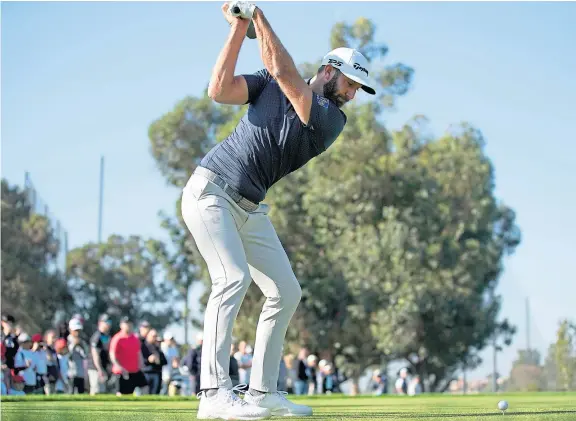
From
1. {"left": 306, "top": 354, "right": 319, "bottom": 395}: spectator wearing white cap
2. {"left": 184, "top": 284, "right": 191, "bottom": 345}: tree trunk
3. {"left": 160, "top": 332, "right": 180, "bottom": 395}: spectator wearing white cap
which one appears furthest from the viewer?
{"left": 184, "top": 284, "right": 191, "bottom": 345}: tree trunk

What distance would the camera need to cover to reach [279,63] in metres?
6.82

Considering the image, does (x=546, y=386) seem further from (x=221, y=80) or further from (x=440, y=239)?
(x=221, y=80)

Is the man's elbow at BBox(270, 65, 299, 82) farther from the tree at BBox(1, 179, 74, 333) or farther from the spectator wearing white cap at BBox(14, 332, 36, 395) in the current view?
the tree at BBox(1, 179, 74, 333)

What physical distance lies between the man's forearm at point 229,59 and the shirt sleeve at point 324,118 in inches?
22.5

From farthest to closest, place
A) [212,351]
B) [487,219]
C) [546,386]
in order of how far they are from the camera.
Answer: [487,219] → [546,386] → [212,351]

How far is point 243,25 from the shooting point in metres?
6.88

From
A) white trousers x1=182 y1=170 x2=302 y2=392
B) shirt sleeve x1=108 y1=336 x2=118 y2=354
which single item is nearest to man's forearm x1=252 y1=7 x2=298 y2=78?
white trousers x1=182 y1=170 x2=302 y2=392

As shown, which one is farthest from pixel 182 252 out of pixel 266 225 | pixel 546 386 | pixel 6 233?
pixel 266 225

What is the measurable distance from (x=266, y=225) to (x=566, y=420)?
2.37 meters

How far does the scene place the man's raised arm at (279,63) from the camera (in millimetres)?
6816

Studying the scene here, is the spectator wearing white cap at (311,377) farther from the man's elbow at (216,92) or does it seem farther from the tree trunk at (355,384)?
the man's elbow at (216,92)

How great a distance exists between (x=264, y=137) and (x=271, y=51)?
23.7 inches

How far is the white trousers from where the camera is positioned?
280 inches

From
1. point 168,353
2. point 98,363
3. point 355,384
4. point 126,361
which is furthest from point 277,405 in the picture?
point 355,384
